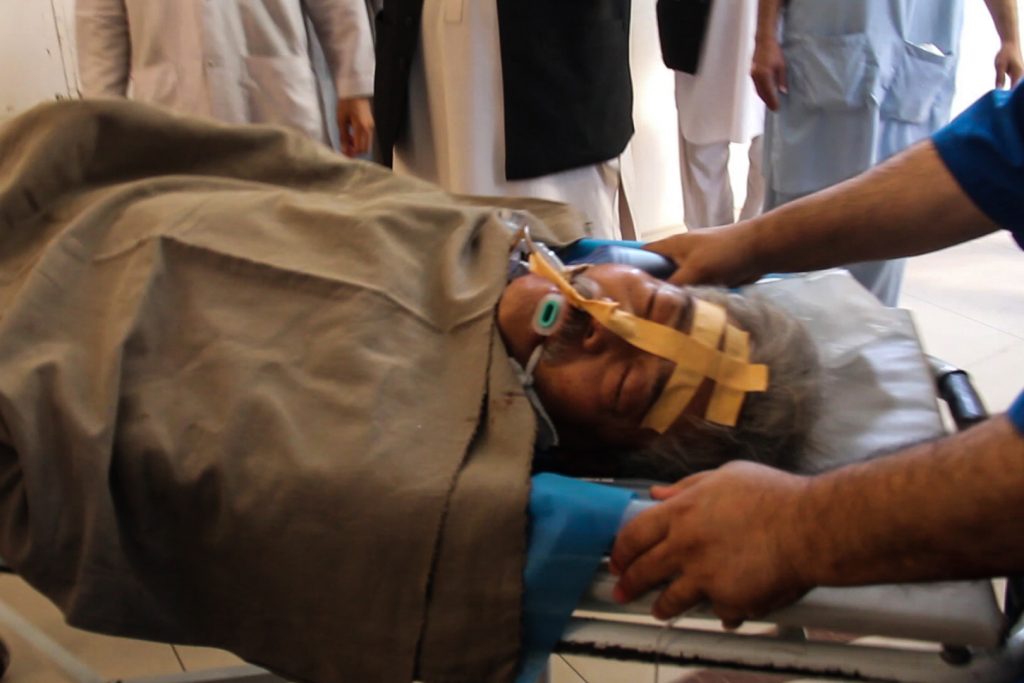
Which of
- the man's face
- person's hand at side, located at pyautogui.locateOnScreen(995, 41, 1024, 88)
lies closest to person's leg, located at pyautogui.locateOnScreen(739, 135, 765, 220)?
person's hand at side, located at pyautogui.locateOnScreen(995, 41, 1024, 88)

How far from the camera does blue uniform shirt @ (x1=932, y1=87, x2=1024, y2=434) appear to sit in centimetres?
118

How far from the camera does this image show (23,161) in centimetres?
130

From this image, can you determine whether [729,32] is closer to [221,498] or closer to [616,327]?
[616,327]

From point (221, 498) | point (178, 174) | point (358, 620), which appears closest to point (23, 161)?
point (178, 174)

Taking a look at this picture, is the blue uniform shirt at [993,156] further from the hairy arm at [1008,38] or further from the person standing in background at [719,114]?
the person standing in background at [719,114]

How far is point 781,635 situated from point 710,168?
2447mm

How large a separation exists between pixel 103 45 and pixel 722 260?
1693 mm

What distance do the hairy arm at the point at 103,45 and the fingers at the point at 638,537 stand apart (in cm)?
185

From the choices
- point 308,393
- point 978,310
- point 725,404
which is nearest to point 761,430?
point 725,404

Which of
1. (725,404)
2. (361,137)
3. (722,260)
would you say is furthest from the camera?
(361,137)

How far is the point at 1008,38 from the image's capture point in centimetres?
213

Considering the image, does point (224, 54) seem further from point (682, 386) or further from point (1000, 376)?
point (1000, 376)

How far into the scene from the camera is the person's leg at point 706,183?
3078mm

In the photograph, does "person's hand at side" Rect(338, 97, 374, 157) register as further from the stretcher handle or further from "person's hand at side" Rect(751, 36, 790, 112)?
the stretcher handle
